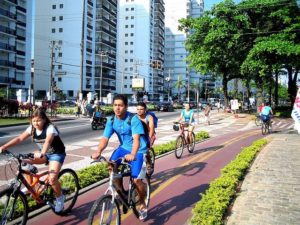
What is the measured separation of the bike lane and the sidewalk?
2.88 feet

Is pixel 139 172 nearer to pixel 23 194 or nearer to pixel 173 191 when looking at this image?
pixel 23 194

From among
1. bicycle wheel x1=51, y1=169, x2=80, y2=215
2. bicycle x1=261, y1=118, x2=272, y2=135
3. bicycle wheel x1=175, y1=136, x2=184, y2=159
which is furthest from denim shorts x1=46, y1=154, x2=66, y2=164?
bicycle x1=261, y1=118, x2=272, y2=135

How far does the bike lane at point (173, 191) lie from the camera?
589 cm

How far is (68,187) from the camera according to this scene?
20.7 ft

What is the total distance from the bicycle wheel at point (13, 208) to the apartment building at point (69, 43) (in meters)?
75.0

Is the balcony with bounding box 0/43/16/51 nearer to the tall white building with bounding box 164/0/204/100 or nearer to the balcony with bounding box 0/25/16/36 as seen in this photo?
the balcony with bounding box 0/25/16/36

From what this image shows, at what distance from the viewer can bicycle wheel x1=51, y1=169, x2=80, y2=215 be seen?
242 inches

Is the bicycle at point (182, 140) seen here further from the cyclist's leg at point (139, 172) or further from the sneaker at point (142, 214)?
the cyclist's leg at point (139, 172)

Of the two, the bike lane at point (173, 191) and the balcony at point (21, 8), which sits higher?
the balcony at point (21, 8)

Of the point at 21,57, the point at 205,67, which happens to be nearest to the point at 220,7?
the point at 205,67

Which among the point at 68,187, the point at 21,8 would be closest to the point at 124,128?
the point at 68,187

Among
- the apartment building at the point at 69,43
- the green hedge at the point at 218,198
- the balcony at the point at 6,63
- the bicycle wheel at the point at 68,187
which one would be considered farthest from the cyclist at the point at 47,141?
the apartment building at the point at 69,43

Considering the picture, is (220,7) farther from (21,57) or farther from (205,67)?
(21,57)

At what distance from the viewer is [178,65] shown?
14700 cm
